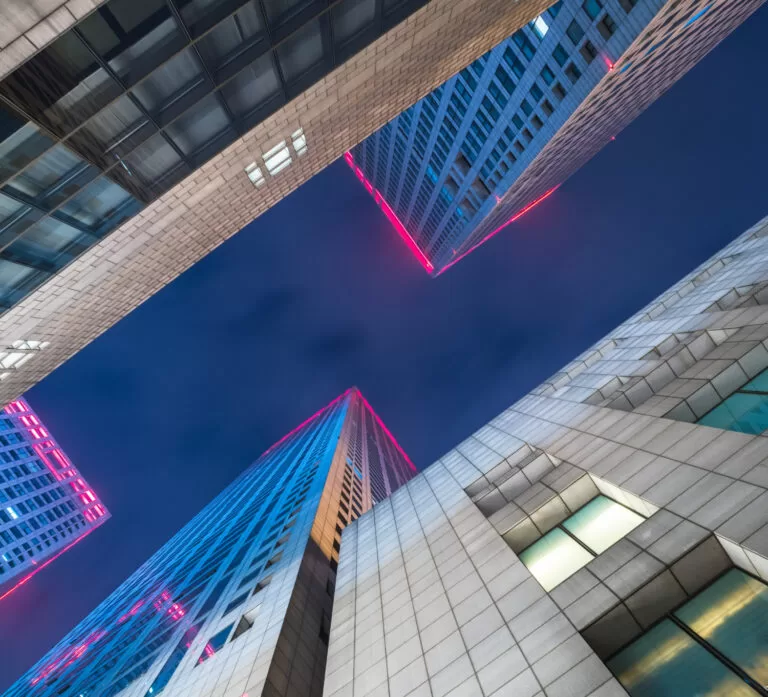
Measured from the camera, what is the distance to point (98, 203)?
16.6 metres

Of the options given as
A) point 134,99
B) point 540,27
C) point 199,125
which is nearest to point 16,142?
point 134,99

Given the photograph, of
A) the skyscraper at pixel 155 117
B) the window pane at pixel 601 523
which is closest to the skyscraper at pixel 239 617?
the window pane at pixel 601 523

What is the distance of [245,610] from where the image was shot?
27.9 m

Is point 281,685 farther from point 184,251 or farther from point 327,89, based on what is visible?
point 327,89

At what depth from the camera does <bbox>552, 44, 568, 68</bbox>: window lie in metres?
47.6

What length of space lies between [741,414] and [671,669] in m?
9.26

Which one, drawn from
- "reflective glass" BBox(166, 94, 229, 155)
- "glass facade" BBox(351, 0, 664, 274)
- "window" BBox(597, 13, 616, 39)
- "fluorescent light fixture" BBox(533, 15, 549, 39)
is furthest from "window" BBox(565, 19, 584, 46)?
"reflective glass" BBox(166, 94, 229, 155)

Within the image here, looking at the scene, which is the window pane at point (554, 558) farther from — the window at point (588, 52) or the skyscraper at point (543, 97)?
the window at point (588, 52)

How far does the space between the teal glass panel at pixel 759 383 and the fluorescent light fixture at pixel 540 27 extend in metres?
44.9

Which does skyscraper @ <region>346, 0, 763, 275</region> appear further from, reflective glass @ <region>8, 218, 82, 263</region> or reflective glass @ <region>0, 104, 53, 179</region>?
reflective glass @ <region>8, 218, 82, 263</region>

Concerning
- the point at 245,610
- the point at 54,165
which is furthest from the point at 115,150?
the point at 245,610

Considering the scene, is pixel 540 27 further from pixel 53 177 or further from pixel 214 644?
pixel 214 644

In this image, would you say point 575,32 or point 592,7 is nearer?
point 592,7

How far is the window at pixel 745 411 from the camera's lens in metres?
15.5
